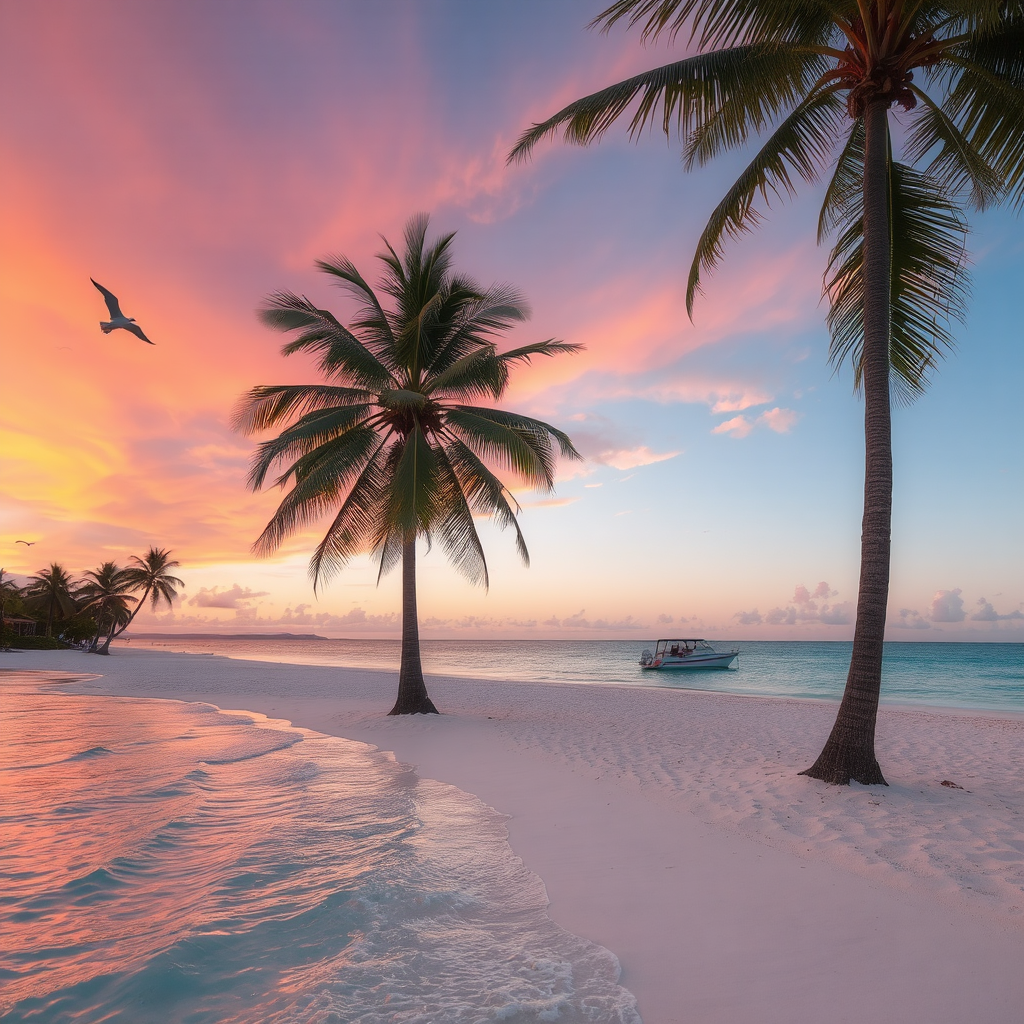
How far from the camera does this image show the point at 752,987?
9.75ft

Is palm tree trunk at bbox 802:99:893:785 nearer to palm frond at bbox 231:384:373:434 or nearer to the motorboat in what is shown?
palm frond at bbox 231:384:373:434

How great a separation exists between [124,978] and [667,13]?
10.1 m

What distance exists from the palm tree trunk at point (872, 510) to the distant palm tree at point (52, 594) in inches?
2619

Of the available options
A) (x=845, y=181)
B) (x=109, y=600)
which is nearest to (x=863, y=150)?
(x=845, y=181)

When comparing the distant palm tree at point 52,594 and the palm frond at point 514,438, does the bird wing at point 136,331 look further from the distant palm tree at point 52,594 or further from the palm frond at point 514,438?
Result: the distant palm tree at point 52,594

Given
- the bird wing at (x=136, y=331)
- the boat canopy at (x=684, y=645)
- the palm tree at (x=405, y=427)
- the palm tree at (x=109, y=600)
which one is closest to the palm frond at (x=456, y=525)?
the palm tree at (x=405, y=427)

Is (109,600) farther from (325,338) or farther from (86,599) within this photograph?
(325,338)

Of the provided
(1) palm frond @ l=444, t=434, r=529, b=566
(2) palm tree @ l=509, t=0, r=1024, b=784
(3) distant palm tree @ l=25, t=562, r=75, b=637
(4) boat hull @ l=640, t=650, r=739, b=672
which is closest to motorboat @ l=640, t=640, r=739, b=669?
(4) boat hull @ l=640, t=650, r=739, b=672

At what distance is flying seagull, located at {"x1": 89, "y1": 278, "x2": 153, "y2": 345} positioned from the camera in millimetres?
9235

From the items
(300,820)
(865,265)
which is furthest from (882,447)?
(300,820)

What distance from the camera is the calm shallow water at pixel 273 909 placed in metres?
2.84

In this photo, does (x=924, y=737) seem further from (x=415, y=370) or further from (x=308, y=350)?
(x=308, y=350)

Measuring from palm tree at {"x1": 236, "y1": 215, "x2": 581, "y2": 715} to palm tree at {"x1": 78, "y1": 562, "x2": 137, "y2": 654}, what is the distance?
46.0m

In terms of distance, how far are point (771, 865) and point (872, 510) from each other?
412cm
